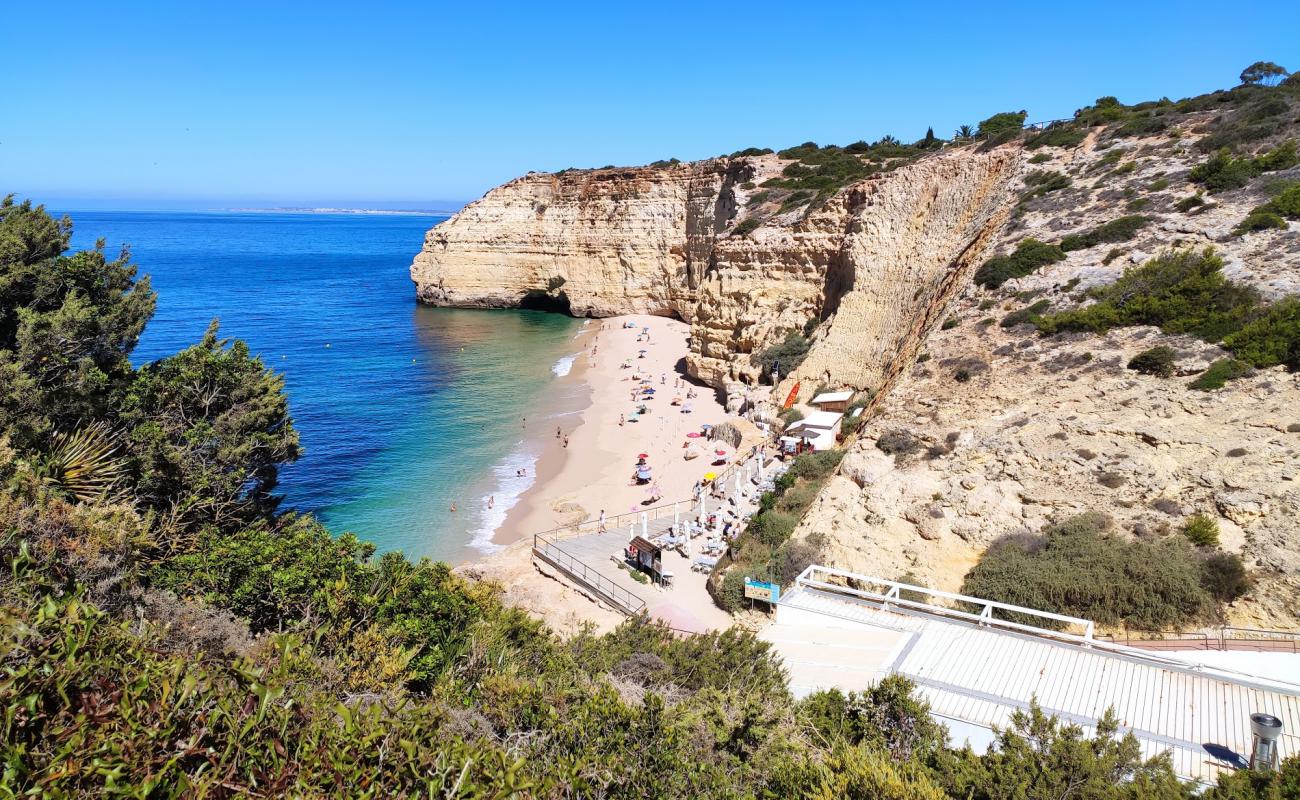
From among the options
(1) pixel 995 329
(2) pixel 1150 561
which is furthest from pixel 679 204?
(2) pixel 1150 561

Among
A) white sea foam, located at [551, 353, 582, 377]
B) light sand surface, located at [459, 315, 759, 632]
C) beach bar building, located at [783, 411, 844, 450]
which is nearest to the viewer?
light sand surface, located at [459, 315, 759, 632]

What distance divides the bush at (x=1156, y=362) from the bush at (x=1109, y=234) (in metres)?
6.97

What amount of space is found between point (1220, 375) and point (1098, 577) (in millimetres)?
6892

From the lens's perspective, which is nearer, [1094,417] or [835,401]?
[1094,417]

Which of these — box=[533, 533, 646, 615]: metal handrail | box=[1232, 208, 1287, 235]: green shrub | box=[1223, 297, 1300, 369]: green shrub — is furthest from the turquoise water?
box=[1232, 208, 1287, 235]: green shrub

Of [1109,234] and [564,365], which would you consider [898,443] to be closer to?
[1109,234]

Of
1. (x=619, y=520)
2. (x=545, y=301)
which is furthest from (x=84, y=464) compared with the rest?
(x=545, y=301)

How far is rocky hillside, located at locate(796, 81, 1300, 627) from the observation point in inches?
513

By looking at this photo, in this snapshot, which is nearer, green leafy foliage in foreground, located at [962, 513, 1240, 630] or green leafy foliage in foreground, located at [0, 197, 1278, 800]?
green leafy foliage in foreground, located at [0, 197, 1278, 800]

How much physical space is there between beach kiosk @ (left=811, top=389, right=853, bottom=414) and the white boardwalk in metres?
16.0

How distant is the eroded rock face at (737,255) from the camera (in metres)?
28.8

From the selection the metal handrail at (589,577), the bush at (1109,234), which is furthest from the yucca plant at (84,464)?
the bush at (1109,234)

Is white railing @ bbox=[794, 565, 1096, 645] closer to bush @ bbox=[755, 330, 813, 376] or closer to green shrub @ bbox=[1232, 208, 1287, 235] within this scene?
green shrub @ bbox=[1232, 208, 1287, 235]

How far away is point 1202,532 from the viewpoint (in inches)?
479
